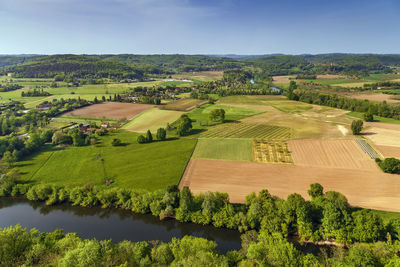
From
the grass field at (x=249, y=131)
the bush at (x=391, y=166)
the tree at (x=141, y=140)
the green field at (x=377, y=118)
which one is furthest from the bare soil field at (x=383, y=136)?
the tree at (x=141, y=140)

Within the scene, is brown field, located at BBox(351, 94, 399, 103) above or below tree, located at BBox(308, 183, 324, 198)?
above

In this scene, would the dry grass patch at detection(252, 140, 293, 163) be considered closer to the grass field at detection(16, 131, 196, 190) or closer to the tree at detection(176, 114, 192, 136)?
the grass field at detection(16, 131, 196, 190)

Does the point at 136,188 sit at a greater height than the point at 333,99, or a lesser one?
lesser

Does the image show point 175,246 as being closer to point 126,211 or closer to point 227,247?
point 227,247

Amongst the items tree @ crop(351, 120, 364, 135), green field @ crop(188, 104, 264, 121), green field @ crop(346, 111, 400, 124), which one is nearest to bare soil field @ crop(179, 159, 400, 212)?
tree @ crop(351, 120, 364, 135)

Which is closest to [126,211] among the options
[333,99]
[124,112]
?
[124,112]

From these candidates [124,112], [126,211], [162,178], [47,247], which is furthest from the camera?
[124,112]
